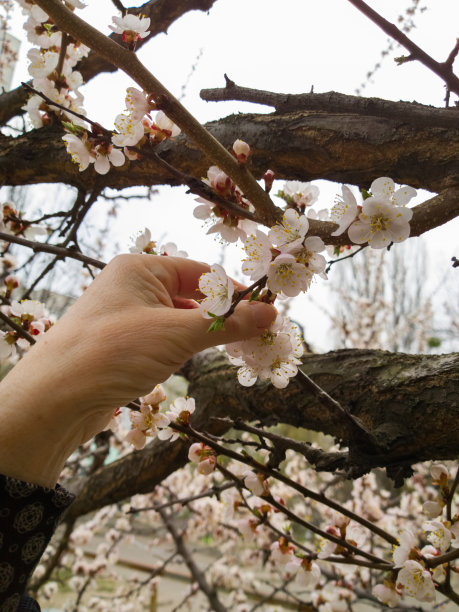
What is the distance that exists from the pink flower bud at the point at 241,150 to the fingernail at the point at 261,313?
0.29 metres

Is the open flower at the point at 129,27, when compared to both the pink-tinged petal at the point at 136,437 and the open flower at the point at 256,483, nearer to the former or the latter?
the pink-tinged petal at the point at 136,437

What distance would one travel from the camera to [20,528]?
713 mm

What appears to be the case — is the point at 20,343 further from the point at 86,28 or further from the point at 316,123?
the point at 316,123

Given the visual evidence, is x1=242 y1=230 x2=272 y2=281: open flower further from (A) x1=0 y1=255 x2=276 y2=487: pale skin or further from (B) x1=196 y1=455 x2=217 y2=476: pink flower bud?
(B) x1=196 y1=455 x2=217 y2=476: pink flower bud

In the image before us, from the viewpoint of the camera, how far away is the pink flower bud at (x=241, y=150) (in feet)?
2.70

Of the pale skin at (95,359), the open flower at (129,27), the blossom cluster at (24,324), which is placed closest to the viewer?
the pale skin at (95,359)

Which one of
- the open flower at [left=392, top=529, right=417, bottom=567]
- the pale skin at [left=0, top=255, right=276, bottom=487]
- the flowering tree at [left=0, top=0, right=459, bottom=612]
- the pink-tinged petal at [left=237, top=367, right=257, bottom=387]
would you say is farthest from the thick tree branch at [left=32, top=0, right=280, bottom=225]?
the open flower at [left=392, top=529, right=417, bottom=567]

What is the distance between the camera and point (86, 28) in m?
0.83

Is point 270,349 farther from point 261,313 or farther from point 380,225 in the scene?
point 380,225

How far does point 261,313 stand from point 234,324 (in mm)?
57

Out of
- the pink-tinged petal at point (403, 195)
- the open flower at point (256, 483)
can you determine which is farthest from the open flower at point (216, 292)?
the open flower at point (256, 483)

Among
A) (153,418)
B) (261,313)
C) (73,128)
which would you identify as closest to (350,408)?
(153,418)

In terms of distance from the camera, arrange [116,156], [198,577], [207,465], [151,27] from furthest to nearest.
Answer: [198,577] → [151,27] → [207,465] → [116,156]

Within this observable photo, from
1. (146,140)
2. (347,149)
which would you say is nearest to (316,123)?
(347,149)
